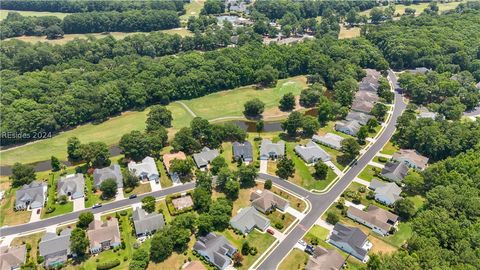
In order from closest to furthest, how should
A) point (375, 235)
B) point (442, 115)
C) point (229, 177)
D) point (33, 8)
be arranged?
point (375, 235) < point (229, 177) < point (442, 115) < point (33, 8)

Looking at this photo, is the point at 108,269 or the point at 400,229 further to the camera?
the point at 400,229

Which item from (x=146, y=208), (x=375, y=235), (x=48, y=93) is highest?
(x=48, y=93)

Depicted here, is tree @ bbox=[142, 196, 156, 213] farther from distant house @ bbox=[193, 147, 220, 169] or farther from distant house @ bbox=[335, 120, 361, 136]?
distant house @ bbox=[335, 120, 361, 136]

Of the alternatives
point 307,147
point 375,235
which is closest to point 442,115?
point 307,147

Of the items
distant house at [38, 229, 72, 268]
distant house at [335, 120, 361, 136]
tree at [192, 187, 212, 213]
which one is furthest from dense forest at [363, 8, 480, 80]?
distant house at [38, 229, 72, 268]

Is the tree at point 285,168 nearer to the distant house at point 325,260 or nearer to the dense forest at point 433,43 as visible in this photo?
the distant house at point 325,260

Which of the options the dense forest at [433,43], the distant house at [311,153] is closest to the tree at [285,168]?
the distant house at [311,153]

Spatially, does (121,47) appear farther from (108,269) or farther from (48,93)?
(108,269)
